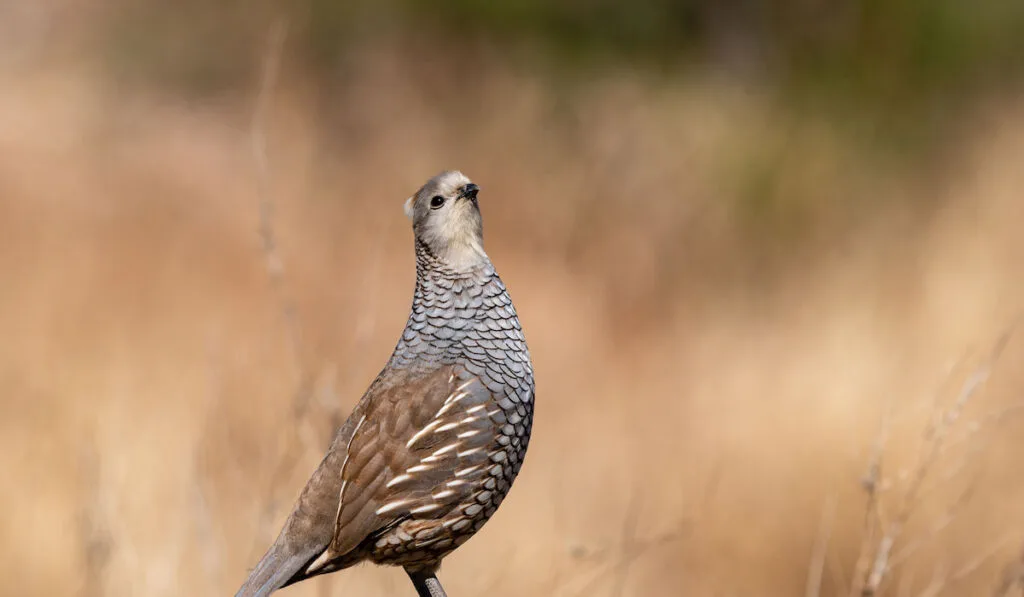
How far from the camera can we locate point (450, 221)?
109 inches

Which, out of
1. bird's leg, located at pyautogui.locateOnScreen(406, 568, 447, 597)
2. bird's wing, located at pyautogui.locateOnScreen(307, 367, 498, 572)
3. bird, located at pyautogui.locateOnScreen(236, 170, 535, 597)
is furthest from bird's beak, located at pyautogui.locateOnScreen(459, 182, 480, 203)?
bird's leg, located at pyautogui.locateOnScreen(406, 568, 447, 597)

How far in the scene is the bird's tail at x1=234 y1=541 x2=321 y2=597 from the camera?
245 centimetres

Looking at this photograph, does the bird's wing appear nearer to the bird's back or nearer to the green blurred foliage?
the bird's back

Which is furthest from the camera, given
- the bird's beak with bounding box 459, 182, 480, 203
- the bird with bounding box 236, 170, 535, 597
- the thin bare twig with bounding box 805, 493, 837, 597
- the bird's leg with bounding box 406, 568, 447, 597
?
the thin bare twig with bounding box 805, 493, 837, 597

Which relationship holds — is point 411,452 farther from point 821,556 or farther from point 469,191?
point 821,556

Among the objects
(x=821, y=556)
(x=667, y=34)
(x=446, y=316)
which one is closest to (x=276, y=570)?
(x=446, y=316)

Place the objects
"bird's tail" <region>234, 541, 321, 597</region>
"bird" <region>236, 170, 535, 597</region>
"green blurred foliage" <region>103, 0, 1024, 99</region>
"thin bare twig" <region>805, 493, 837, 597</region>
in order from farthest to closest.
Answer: "green blurred foliage" <region>103, 0, 1024, 99</region> < "thin bare twig" <region>805, 493, 837, 597</region> < "bird" <region>236, 170, 535, 597</region> < "bird's tail" <region>234, 541, 321, 597</region>

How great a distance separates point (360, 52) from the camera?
1191 centimetres

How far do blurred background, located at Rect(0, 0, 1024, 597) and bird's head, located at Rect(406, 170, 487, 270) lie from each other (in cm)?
53

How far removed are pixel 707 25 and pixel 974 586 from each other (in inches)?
339

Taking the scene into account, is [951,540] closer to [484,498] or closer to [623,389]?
[623,389]

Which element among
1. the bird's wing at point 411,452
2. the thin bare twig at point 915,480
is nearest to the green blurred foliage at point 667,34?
the thin bare twig at point 915,480

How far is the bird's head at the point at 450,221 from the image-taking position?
274 cm

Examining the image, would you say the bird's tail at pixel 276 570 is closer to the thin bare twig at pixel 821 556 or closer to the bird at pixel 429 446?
the bird at pixel 429 446
